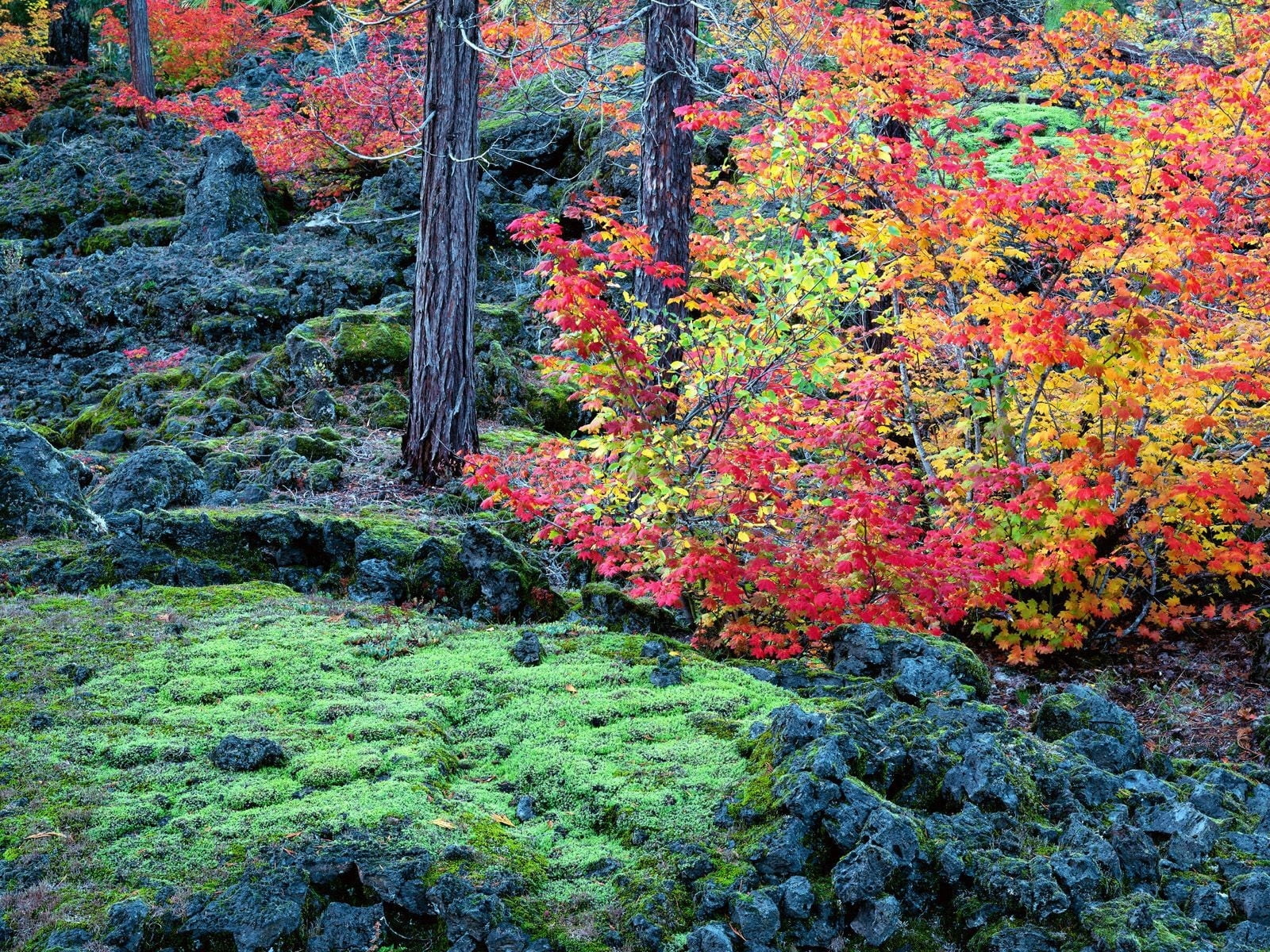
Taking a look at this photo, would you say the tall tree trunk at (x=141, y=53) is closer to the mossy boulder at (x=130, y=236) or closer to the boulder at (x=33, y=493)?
the mossy boulder at (x=130, y=236)

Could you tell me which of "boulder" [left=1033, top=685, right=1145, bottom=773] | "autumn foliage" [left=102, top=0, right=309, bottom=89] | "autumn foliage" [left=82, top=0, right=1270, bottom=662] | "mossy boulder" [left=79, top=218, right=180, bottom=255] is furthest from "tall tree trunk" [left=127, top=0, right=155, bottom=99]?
"boulder" [left=1033, top=685, right=1145, bottom=773]

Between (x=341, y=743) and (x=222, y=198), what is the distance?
14.3m

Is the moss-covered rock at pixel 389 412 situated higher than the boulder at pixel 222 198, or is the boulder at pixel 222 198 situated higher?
the boulder at pixel 222 198

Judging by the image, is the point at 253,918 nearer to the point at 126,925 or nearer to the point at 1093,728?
the point at 126,925

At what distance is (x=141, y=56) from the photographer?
773 inches

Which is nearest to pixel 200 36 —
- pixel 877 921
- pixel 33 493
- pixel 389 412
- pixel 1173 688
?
pixel 389 412

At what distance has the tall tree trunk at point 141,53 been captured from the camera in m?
19.6

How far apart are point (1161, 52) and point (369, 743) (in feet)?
56.7

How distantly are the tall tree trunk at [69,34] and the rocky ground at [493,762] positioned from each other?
21.7 metres

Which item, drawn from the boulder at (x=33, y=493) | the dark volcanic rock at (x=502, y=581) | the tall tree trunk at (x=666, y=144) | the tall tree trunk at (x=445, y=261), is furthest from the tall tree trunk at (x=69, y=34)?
the dark volcanic rock at (x=502, y=581)

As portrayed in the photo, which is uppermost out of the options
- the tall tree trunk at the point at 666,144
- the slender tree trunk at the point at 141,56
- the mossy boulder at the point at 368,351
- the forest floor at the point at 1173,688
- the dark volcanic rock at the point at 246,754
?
the slender tree trunk at the point at 141,56

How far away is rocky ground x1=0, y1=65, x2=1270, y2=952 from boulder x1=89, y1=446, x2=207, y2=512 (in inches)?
1.0

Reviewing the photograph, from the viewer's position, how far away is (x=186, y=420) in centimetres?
1009

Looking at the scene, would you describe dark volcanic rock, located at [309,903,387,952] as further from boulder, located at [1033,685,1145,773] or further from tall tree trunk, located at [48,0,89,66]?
tall tree trunk, located at [48,0,89,66]
